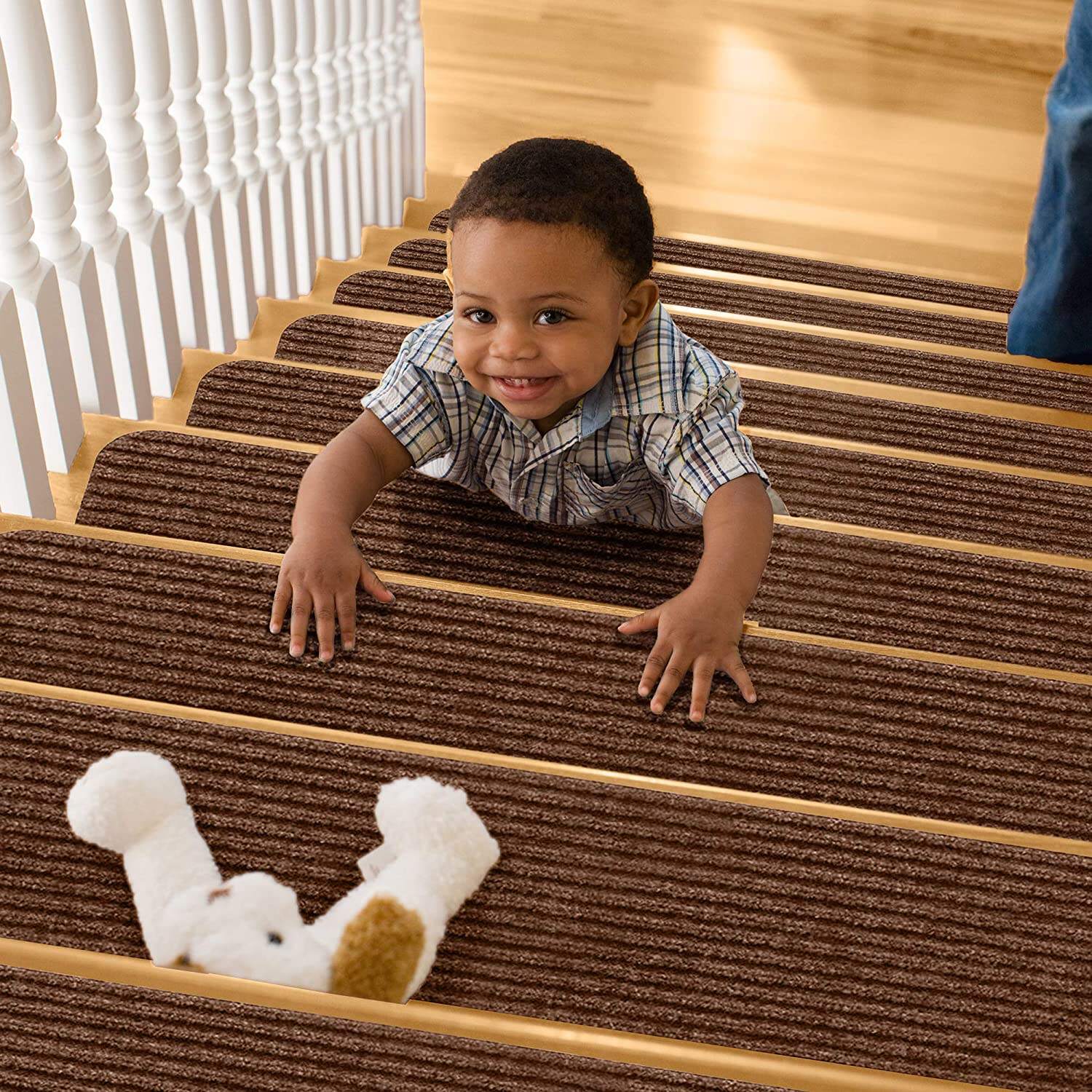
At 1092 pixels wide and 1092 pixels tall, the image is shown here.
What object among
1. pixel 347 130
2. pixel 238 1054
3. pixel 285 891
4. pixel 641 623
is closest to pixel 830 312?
pixel 347 130

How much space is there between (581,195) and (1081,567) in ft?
2.62

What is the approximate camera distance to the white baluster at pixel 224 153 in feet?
6.66

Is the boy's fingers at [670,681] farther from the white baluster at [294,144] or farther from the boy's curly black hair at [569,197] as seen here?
the white baluster at [294,144]

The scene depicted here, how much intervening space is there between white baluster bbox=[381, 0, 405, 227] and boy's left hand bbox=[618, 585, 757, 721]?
1887 mm

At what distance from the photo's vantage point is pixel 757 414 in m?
2.00

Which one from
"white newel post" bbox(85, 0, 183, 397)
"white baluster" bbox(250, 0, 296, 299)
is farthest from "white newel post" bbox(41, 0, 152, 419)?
"white baluster" bbox(250, 0, 296, 299)

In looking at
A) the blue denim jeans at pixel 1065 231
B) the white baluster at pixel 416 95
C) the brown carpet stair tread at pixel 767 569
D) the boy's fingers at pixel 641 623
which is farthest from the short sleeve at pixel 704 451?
the white baluster at pixel 416 95

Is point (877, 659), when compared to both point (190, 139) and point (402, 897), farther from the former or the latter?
point (190, 139)

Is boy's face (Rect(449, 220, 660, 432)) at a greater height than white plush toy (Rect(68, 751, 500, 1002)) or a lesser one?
greater

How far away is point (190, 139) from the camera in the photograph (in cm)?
203

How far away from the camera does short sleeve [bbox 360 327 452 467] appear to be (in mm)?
1491

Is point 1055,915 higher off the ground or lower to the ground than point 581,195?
lower

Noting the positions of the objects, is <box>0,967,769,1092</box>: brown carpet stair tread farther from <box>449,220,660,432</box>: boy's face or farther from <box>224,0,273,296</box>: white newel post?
<box>224,0,273,296</box>: white newel post

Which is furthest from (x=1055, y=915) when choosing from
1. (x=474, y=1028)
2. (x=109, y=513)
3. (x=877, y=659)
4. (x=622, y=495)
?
(x=109, y=513)
